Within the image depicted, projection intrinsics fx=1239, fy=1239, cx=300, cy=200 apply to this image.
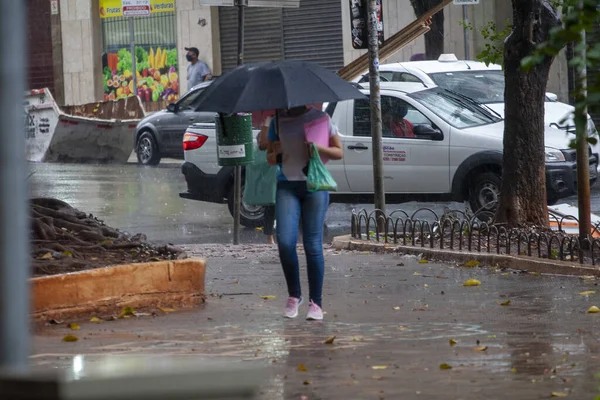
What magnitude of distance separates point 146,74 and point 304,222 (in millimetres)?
25805

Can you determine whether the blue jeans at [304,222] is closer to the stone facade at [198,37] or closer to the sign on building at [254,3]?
the sign on building at [254,3]

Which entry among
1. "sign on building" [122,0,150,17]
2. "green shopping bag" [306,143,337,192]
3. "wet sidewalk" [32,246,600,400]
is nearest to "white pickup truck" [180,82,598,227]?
"wet sidewalk" [32,246,600,400]

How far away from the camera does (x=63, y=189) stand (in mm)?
19172

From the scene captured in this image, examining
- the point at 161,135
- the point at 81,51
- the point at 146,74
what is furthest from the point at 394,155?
the point at 81,51

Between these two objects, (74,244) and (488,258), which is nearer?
(74,244)

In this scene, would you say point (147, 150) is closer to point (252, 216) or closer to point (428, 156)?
point (252, 216)

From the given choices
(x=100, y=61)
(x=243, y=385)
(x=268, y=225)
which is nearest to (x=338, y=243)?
(x=268, y=225)

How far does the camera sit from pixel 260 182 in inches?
517

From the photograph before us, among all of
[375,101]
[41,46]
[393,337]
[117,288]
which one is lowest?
[393,337]

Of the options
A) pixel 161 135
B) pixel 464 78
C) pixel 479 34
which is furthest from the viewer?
pixel 479 34

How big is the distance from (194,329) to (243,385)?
5349 millimetres

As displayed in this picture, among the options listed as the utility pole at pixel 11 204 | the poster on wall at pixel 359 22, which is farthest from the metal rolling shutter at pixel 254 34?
the utility pole at pixel 11 204

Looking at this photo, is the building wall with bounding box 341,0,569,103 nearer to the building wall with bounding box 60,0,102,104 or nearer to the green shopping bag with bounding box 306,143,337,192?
the building wall with bounding box 60,0,102,104

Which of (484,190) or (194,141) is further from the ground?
(194,141)
